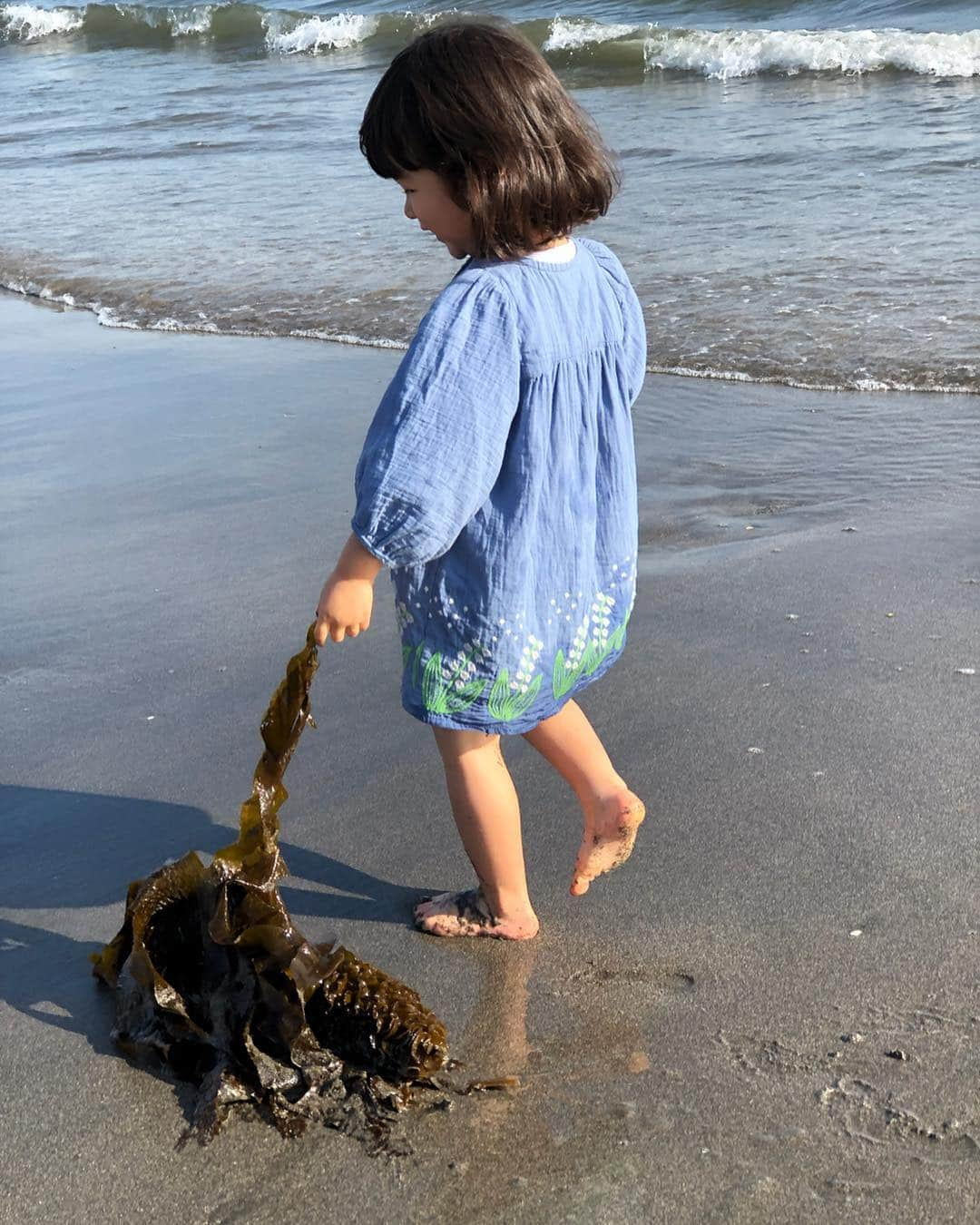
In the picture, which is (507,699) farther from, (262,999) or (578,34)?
(578,34)

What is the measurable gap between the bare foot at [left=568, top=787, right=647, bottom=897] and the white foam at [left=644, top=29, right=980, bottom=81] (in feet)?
36.7

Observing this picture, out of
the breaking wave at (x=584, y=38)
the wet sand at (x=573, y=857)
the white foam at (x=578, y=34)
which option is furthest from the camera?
the white foam at (x=578, y=34)

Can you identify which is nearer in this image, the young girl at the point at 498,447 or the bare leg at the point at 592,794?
the young girl at the point at 498,447

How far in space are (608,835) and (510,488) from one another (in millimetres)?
658

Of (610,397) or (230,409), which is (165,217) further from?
(610,397)

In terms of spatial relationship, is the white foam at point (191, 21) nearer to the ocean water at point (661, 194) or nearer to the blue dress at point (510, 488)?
the ocean water at point (661, 194)

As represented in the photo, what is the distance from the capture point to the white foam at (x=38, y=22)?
23969 millimetres

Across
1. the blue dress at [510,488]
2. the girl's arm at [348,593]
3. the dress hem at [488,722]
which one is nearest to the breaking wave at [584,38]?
the blue dress at [510,488]

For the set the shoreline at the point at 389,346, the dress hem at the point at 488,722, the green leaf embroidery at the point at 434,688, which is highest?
the green leaf embroidery at the point at 434,688

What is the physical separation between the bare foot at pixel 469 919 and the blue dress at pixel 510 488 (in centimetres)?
36

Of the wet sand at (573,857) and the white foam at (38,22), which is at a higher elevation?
the white foam at (38,22)

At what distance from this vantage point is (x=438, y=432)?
1.96 meters

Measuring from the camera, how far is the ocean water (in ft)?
20.6

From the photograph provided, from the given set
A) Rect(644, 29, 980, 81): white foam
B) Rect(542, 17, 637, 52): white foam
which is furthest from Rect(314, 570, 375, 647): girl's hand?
Rect(542, 17, 637, 52): white foam
